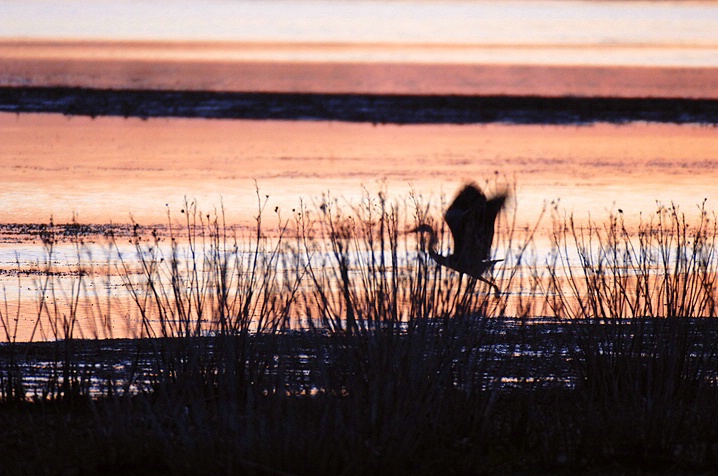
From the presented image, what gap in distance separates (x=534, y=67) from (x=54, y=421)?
3008 inches

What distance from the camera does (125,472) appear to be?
22.4ft

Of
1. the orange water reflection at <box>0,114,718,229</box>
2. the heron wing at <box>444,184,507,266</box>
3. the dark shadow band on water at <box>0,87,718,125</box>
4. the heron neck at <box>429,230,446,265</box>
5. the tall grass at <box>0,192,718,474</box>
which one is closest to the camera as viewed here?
the tall grass at <box>0,192,718,474</box>

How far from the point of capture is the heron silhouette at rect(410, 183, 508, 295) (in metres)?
7.28

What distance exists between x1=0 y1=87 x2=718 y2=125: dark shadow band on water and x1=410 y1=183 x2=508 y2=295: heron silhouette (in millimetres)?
29272

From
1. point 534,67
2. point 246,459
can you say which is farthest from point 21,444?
point 534,67

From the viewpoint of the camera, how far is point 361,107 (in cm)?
4447

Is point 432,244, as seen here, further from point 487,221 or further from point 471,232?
point 487,221

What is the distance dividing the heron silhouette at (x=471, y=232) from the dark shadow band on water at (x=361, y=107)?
29.3 m

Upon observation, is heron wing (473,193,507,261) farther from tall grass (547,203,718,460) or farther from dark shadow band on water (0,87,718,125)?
dark shadow band on water (0,87,718,125)

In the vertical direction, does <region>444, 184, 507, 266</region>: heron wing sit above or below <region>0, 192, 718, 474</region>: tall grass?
above

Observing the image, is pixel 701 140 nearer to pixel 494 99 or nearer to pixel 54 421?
pixel 494 99

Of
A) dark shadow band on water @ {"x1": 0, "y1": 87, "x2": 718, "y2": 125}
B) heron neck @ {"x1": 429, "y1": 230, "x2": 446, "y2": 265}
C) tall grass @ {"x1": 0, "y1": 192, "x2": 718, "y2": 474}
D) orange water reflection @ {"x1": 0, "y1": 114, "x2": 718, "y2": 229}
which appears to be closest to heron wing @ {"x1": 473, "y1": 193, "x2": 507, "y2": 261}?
tall grass @ {"x1": 0, "y1": 192, "x2": 718, "y2": 474}

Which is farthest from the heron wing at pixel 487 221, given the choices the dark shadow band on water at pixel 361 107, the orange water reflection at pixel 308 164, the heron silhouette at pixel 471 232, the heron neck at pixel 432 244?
the dark shadow band on water at pixel 361 107

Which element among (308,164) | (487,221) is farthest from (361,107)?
(487,221)
